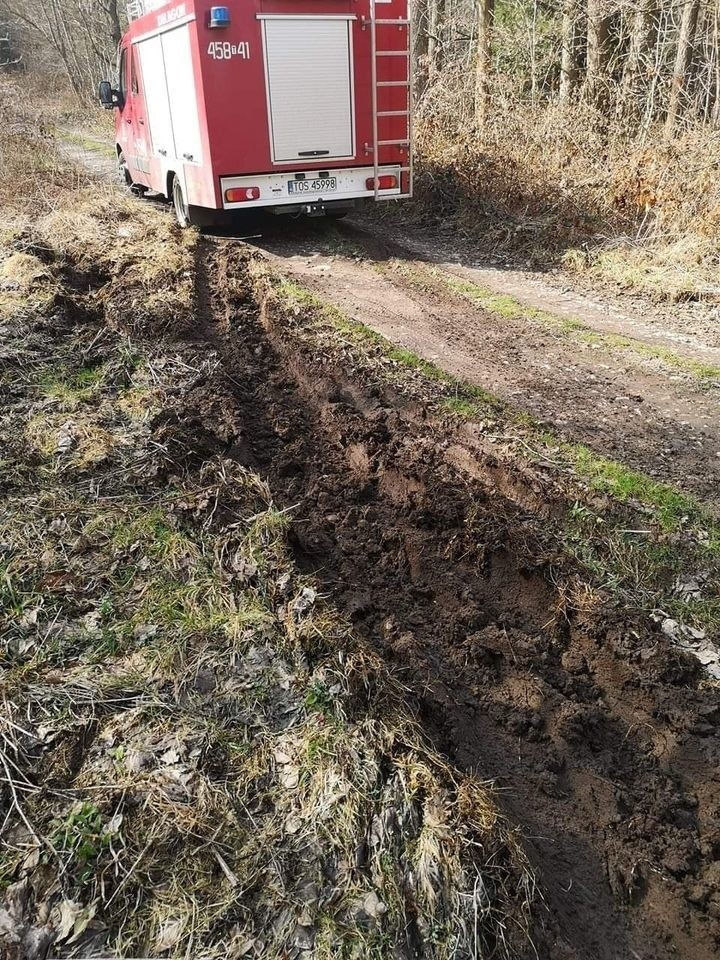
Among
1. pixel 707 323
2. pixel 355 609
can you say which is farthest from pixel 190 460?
pixel 707 323

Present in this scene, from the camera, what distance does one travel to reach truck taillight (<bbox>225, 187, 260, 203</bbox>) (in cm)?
972

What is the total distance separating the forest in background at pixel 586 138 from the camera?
28.8 ft

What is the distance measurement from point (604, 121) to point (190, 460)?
31.1 ft

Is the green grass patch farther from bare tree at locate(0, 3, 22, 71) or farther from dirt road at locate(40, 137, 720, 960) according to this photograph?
bare tree at locate(0, 3, 22, 71)

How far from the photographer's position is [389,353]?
634cm

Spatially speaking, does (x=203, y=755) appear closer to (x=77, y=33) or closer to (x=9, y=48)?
(x=77, y=33)

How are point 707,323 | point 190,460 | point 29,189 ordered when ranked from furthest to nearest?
point 29,189
point 707,323
point 190,460

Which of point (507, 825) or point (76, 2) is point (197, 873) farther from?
point (76, 2)

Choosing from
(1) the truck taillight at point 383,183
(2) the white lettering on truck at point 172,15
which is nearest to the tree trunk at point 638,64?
(1) the truck taillight at point 383,183

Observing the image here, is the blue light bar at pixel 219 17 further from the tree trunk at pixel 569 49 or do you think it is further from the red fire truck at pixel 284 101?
the tree trunk at pixel 569 49

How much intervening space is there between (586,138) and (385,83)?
3.14m

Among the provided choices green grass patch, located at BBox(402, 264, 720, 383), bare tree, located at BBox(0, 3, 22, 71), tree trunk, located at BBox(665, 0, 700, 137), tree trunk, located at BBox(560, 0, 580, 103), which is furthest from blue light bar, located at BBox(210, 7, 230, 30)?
bare tree, located at BBox(0, 3, 22, 71)

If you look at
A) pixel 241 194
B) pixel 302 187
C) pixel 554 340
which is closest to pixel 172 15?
pixel 241 194

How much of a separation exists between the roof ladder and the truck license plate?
0.67m
